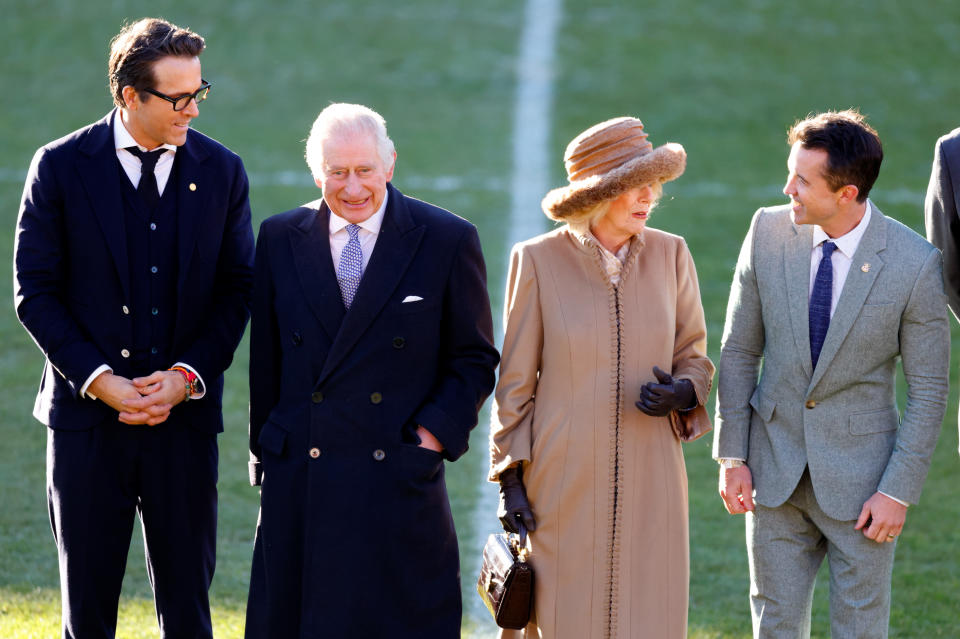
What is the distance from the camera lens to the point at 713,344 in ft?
33.0

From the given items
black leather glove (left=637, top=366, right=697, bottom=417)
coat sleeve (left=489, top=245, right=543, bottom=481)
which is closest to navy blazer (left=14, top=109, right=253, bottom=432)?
coat sleeve (left=489, top=245, right=543, bottom=481)

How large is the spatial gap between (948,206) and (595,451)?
1.54m

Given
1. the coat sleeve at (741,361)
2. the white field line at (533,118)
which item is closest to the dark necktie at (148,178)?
the coat sleeve at (741,361)

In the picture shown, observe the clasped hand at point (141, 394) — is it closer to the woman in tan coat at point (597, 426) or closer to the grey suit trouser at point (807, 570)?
the woman in tan coat at point (597, 426)

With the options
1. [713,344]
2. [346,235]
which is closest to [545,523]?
[346,235]

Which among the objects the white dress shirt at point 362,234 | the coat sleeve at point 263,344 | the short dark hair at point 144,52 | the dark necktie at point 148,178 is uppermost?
the short dark hair at point 144,52

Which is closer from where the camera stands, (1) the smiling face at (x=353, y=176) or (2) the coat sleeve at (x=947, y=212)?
(1) the smiling face at (x=353, y=176)

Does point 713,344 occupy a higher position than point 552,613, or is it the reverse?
point 713,344

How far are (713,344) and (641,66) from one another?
8.94 meters

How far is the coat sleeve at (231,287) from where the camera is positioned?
4.72 meters

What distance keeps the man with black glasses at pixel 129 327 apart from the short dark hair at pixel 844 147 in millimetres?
2037

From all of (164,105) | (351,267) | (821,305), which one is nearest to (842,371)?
(821,305)

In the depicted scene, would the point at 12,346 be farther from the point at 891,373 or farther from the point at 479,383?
the point at 891,373

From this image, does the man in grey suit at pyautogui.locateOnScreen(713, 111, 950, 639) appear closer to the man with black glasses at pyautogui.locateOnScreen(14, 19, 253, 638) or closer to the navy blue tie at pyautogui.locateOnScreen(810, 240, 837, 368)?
the navy blue tie at pyautogui.locateOnScreen(810, 240, 837, 368)
